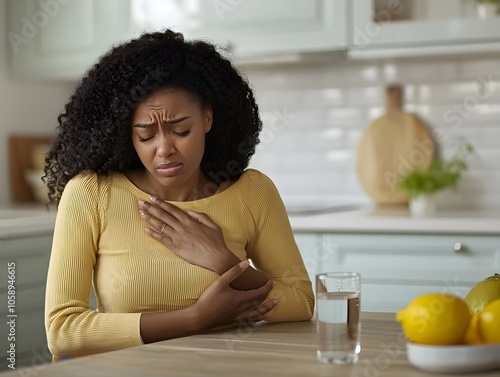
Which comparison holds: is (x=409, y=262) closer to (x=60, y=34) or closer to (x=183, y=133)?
(x=183, y=133)

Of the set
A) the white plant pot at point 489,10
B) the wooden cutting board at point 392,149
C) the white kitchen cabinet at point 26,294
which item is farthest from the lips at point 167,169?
the wooden cutting board at point 392,149

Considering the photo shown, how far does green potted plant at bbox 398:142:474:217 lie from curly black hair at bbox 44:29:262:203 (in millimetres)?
1360

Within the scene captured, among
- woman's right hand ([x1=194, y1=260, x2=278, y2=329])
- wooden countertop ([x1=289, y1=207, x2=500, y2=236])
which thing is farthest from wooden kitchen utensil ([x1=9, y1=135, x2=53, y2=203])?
woman's right hand ([x1=194, y1=260, x2=278, y2=329])

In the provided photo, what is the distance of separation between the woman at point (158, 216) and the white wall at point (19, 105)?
6.70ft

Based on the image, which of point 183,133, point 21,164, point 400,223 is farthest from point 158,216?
point 21,164

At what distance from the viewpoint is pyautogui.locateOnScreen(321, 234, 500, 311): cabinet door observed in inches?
120

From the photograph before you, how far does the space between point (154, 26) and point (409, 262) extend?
1.46 metres

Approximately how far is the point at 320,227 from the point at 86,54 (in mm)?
1362

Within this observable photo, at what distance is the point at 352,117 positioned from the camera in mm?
3859

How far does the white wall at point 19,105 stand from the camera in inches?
159

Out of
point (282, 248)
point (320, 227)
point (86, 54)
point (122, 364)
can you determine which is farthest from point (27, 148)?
point (122, 364)

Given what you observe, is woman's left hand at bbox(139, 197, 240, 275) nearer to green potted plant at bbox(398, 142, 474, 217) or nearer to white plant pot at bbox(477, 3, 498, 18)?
green potted plant at bbox(398, 142, 474, 217)

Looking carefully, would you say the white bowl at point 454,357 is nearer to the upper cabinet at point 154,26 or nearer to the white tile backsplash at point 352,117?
the upper cabinet at point 154,26

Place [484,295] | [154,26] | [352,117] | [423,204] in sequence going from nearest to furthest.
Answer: [484,295]
[423,204]
[154,26]
[352,117]
